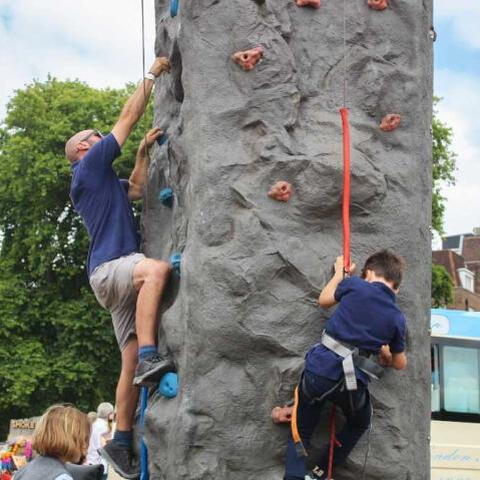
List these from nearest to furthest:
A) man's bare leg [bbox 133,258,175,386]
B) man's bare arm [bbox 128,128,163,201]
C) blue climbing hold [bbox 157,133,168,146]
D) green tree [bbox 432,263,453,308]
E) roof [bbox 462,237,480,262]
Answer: man's bare leg [bbox 133,258,175,386]
blue climbing hold [bbox 157,133,168,146]
man's bare arm [bbox 128,128,163,201]
green tree [bbox 432,263,453,308]
roof [bbox 462,237,480,262]

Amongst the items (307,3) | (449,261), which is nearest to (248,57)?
(307,3)

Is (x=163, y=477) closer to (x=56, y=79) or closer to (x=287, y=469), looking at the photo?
(x=287, y=469)

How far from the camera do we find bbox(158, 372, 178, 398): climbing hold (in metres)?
5.02

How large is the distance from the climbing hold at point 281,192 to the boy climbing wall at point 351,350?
554 mm

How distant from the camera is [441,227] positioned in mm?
24266

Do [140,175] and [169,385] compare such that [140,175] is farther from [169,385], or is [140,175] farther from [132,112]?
[169,385]

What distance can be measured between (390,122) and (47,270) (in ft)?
60.7

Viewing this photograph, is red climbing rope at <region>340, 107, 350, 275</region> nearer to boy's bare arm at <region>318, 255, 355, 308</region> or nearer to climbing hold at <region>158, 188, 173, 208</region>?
boy's bare arm at <region>318, 255, 355, 308</region>

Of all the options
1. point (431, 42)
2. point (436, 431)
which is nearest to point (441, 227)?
point (436, 431)

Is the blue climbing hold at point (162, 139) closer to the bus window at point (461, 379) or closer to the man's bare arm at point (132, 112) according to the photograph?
the man's bare arm at point (132, 112)

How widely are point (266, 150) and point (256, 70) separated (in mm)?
479

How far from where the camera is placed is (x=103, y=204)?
5.73 m

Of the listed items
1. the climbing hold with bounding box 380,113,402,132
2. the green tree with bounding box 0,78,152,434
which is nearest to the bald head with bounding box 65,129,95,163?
the climbing hold with bounding box 380,113,402,132

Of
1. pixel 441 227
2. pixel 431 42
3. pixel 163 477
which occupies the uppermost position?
pixel 441 227
